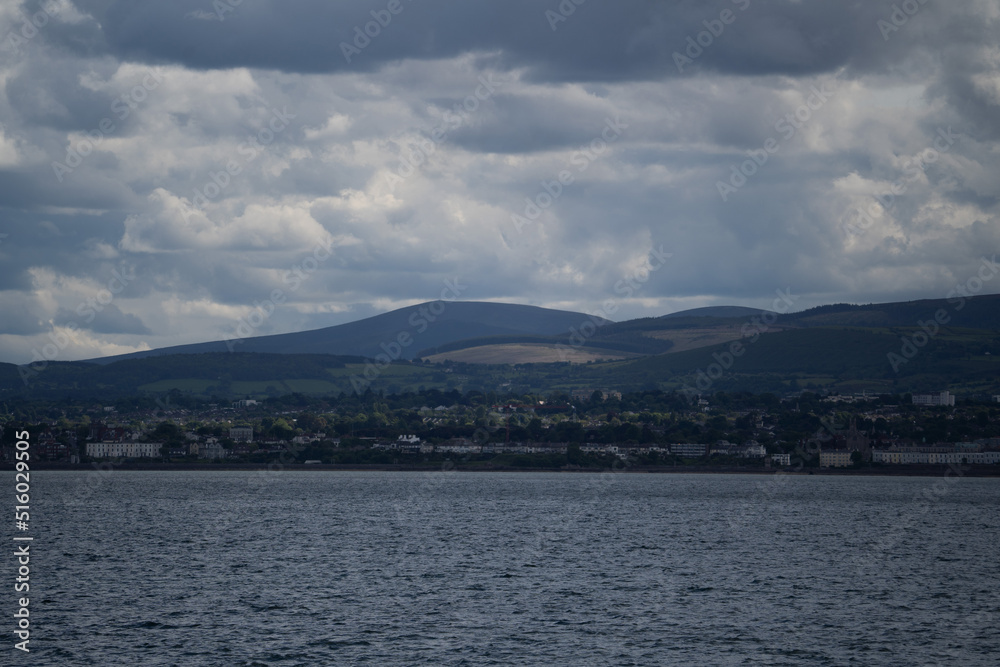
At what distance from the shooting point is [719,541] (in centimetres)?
9369

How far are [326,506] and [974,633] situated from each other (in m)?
92.3

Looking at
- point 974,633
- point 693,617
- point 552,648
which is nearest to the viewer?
point 552,648

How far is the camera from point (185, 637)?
4906 centimetres

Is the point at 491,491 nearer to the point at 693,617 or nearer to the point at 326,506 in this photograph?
the point at 326,506

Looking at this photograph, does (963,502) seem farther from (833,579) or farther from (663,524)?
(833,579)

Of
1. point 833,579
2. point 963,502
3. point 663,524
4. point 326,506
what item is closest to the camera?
point 833,579

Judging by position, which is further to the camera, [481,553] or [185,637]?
[481,553]

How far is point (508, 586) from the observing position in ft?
215

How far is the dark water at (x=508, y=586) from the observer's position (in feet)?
155

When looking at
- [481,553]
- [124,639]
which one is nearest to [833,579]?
[481,553]

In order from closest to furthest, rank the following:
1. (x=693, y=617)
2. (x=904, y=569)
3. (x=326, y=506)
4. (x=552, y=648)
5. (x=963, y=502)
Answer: (x=552, y=648)
(x=693, y=617)
(x=904, y=569)
(x=326, y=506)
(x=963, y=502)

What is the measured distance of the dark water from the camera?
155 feet

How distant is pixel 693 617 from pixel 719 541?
39.3 meters

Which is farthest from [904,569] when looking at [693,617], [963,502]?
[963,502]
